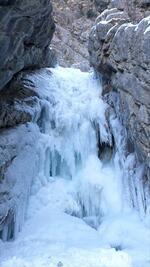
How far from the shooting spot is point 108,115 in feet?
48.9

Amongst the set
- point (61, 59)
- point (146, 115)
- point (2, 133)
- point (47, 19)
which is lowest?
Result: point (61, 59)

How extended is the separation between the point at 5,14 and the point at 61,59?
27929 millimetres

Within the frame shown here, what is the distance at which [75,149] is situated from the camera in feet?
47.1

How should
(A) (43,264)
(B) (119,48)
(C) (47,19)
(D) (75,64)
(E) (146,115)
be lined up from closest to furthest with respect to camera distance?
(A) (43,264) → (E) (146,115) → (B) (119,48) → (C) (47,19) → (D) (75,64)

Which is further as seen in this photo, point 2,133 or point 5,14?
point 2,133

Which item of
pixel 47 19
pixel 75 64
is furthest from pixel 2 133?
pixel 75 64

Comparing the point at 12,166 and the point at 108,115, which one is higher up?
the point at 108,115

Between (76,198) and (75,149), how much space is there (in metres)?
2.12

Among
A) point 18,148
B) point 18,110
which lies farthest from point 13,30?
point 18,110

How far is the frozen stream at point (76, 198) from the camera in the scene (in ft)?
32.6

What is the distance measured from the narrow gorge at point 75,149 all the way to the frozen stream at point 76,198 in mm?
30

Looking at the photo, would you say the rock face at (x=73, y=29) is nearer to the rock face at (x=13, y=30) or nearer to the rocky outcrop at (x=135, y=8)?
the rocky outcrop at (x=135, y=8)

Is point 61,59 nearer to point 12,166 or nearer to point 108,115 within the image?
point 108,115

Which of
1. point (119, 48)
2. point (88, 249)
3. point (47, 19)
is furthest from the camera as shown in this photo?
point (47, 19)
